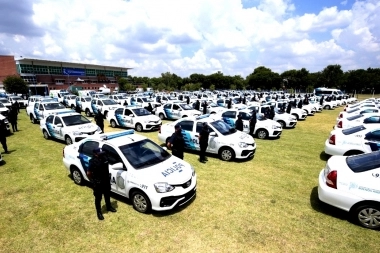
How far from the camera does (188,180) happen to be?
577cm

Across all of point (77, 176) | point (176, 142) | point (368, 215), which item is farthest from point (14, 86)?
point (368, 215)

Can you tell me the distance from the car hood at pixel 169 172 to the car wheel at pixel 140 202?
1.69 ft

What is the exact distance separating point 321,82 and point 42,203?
96.0m

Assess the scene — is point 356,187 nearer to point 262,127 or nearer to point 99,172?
point 99,172

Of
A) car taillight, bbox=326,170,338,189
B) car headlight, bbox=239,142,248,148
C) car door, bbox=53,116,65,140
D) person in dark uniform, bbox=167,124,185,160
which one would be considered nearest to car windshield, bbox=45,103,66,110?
car door, bbox=53,116,65,140

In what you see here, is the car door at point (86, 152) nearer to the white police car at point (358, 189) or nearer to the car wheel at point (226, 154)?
the car wheel at point (226, 154)

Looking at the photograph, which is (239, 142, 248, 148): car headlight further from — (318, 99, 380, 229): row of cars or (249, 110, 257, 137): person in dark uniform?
(249, 110, 257, 137): person in dark uniform

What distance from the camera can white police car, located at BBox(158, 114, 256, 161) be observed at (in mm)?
9188

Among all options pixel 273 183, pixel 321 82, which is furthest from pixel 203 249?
pixel 321 82

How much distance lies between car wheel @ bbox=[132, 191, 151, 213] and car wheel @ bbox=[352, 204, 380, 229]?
4599mm

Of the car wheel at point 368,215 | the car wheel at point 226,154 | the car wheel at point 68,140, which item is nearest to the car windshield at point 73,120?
the car wheel at point 68,140

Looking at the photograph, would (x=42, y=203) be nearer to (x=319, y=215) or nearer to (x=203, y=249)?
(x=203, y=249)

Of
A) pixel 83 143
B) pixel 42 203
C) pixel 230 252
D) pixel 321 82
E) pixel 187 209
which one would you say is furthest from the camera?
pixel 321 82

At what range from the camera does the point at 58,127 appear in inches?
471
